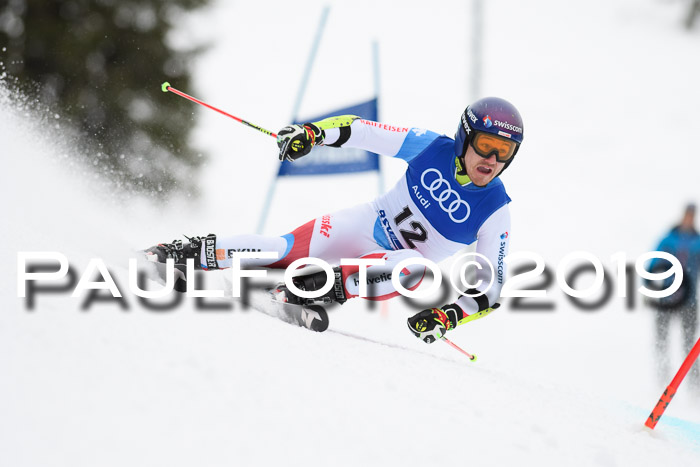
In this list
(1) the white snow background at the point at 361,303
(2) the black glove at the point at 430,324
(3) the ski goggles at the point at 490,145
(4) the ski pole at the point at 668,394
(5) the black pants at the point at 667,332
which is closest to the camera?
(1) the white snow background at the point at 361,303

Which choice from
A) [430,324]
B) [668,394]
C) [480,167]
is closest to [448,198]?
[480,167]

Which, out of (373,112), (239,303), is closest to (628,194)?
(373,112)

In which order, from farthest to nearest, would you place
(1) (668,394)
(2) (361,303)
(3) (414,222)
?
(2) (361,303) → (3) (414,222) → (1) (668,394)

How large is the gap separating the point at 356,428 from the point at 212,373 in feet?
1.57

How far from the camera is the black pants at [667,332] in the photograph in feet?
16.7

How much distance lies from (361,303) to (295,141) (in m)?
3.81

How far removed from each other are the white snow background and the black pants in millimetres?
214

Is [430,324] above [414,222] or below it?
below

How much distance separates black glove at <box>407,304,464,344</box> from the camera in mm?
3391

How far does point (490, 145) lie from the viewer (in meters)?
3.27

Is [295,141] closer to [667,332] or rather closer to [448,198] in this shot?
[448,198]

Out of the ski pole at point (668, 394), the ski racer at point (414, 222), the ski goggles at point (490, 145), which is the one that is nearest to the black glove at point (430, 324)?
the ski racer at point (414, 222)

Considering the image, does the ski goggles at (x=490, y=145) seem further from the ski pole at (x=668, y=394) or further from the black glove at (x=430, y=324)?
the ski pole at (x=668, y=394)

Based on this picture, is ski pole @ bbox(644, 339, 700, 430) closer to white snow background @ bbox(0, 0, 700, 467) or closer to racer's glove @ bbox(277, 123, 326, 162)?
white snow background @ bbox(0, 0, 700, 467)
